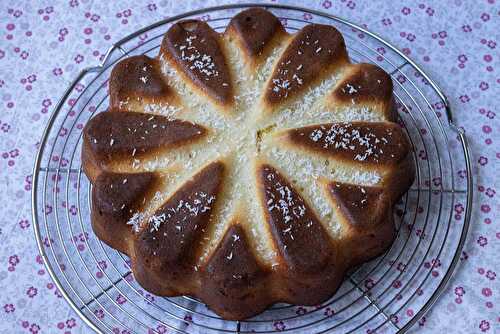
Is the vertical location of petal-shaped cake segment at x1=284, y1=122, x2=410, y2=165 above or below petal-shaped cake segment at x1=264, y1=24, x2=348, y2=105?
below

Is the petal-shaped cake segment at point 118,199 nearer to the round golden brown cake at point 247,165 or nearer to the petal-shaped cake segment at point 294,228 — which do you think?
the round golden brown cake at point 247,165

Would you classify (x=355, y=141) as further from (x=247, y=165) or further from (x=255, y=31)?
(x=255, y=31)

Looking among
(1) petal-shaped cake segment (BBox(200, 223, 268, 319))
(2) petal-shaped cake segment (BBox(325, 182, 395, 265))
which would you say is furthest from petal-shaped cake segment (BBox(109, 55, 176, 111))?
(2) petal-shaped cake segment (BBox(325, 182, 395, 265))

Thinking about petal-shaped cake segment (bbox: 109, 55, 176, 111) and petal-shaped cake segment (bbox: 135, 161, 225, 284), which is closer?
petal-shaped cake segment (bbox: 135, 161, 225, 284)

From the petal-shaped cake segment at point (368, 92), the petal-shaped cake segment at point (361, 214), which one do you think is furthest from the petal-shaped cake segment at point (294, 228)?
the petal-shaped cake segment at point (368, 92)

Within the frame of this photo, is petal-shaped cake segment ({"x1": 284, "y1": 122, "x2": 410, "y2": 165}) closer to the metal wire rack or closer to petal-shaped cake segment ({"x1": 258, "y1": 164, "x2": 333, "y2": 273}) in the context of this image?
petal-shaped cake segment ({"x1": 258, "y1": 164, "x2": 333, "y2": 273})

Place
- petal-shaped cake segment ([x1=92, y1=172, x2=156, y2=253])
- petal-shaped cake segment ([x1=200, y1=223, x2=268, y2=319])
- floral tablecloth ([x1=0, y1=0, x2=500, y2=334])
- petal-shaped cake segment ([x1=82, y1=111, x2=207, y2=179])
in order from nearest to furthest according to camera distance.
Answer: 1. petal-shaped cake segment ([x1=200, y1=223, x2=268, y2=319])
2. petal-shaped cake segment ([x1=92, y1=172, x2=156, y2=253])
3. petal-shaped cake segment ([x1=82, y1=111, x2=207, y2=179])
4. floral tablecloth ([x1=0, y1=0, x2=500, y2=334])

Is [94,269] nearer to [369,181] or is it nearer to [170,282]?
[170,282]
